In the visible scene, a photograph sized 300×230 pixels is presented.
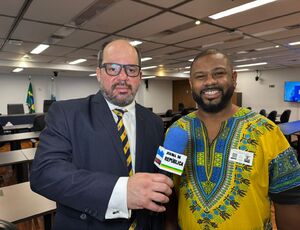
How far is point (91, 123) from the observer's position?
96 centimetres

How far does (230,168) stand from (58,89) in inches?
464

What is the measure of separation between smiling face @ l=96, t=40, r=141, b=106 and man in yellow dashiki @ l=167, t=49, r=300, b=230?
0.34 m

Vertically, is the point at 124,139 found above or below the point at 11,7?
below

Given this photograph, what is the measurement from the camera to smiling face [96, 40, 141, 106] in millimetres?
978

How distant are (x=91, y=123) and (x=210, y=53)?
0.66 m

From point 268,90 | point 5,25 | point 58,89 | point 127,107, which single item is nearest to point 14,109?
point 58,89

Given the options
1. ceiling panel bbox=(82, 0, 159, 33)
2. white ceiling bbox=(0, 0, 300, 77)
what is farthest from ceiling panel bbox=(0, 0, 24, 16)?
ceiling panel bbox=(82, 0, 159, 33)

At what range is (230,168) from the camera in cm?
104

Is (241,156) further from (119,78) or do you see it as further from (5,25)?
(5,25)

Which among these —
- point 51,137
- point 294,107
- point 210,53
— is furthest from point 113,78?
point 294,107

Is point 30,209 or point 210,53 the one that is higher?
point 210,53

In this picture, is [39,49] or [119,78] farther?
[39,49]

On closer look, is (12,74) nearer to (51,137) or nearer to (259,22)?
(259,22)

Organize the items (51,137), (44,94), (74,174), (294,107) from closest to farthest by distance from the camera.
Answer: (74,174) → (51,137) → (294,107) → (44,94)
